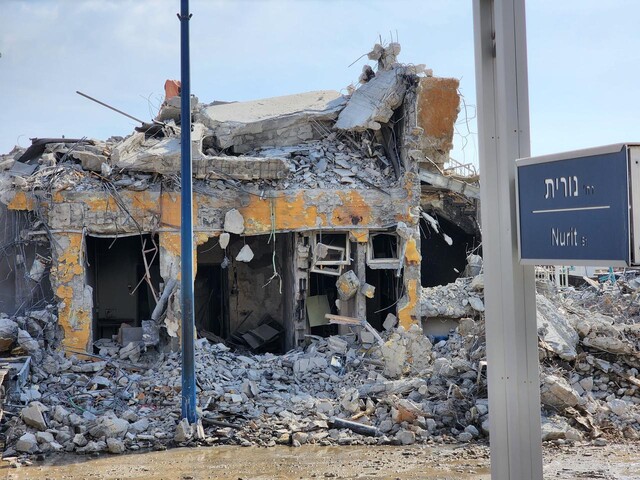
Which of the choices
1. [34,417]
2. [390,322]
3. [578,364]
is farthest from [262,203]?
[578,364]

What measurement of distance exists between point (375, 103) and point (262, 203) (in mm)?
3217

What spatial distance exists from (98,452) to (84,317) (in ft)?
13.8

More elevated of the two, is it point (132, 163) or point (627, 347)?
point (132, 163)

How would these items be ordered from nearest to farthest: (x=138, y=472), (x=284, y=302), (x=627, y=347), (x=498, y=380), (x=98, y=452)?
1. (x=498, y=380)
2. (x=138, y=472)
3. (x=98, y=452)
4. (x=627, y=347)
5. (x=284, y=302)

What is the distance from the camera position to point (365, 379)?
1176 cm

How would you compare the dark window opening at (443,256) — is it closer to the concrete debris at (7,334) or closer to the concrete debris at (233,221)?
the concrete debris at (233,221)

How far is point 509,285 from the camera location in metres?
3.09

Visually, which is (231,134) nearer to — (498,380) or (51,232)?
(51,232)

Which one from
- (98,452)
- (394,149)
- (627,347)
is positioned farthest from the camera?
(394,149)

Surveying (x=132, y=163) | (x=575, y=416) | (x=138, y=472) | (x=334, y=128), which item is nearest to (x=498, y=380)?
(x=138, y=472)

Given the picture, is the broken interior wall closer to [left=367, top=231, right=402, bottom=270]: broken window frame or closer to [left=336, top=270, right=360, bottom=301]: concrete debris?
[left=336, top=270, right=360, bottom=301]: concrete debris

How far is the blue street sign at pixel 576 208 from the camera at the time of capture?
2.59 meters

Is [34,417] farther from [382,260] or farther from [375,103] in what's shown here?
[375,103]

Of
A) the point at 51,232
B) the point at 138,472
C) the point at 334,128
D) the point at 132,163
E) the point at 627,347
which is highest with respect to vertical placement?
the point at 334,128
